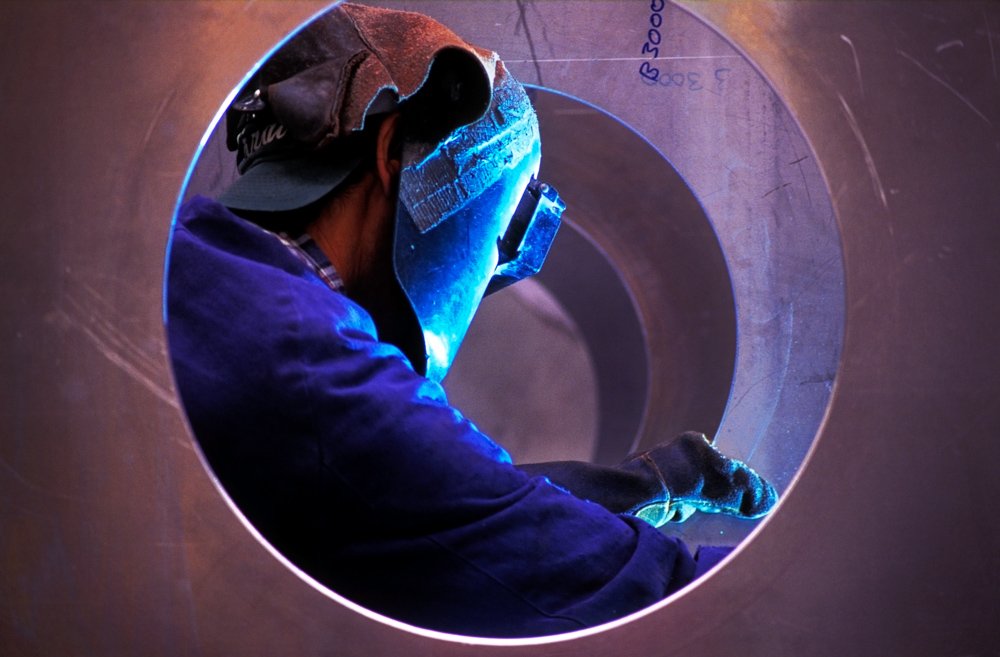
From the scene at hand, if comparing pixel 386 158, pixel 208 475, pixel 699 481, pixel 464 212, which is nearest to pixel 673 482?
pixel 699 481

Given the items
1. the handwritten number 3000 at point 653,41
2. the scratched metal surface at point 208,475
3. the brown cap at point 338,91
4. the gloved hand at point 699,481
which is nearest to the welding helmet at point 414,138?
the brown cap at point 338,91

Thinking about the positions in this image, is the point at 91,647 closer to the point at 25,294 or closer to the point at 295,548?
the point at 25,294

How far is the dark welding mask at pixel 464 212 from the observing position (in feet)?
3.51

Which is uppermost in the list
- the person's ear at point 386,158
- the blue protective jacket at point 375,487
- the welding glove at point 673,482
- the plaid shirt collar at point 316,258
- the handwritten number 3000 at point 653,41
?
the handwritten number 3000 at point 653,41

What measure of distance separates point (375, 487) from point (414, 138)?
0.42 meters

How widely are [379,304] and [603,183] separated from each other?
517mm

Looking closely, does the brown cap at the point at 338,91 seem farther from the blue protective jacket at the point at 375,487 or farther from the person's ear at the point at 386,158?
the blue protective jacket at the point at 375,487

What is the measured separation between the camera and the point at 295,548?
34.1 inches

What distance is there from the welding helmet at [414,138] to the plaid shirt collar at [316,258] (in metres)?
0.04

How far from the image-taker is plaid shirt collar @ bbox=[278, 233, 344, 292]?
1.02 m

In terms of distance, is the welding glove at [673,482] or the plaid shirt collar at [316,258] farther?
the welding glove at [673,482]

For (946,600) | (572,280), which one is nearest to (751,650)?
(946,600)

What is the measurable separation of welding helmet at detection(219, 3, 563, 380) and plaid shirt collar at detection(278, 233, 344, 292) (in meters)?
0.04

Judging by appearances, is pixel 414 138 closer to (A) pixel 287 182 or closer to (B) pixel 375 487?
(A) pixel 287 182
